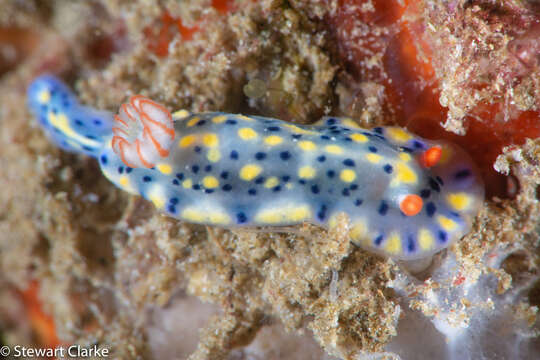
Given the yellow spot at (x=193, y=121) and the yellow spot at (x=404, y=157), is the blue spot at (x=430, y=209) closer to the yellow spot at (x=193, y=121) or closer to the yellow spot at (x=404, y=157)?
the yellow spot at (x=404, y=157)

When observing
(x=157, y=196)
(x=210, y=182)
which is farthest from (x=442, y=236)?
(x=157, y=196)

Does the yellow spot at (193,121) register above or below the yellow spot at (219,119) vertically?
below

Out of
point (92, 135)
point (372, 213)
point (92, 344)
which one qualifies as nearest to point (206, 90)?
point (92, 135)

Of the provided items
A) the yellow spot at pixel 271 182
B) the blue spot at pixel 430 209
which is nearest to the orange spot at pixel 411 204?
the blue spot at pixel 430 209

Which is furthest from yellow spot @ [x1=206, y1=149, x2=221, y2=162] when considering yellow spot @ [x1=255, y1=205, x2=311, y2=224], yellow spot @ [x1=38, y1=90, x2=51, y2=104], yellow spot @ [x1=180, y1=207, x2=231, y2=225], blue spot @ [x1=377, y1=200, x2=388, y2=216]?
yellow spot @ [x1=38, y1=90, x2=51, y2=104]

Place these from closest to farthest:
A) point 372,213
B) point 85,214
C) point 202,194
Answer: point 372,213
point 202,194
point 85,214

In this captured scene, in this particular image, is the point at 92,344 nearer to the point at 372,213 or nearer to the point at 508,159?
the point at 372,213
